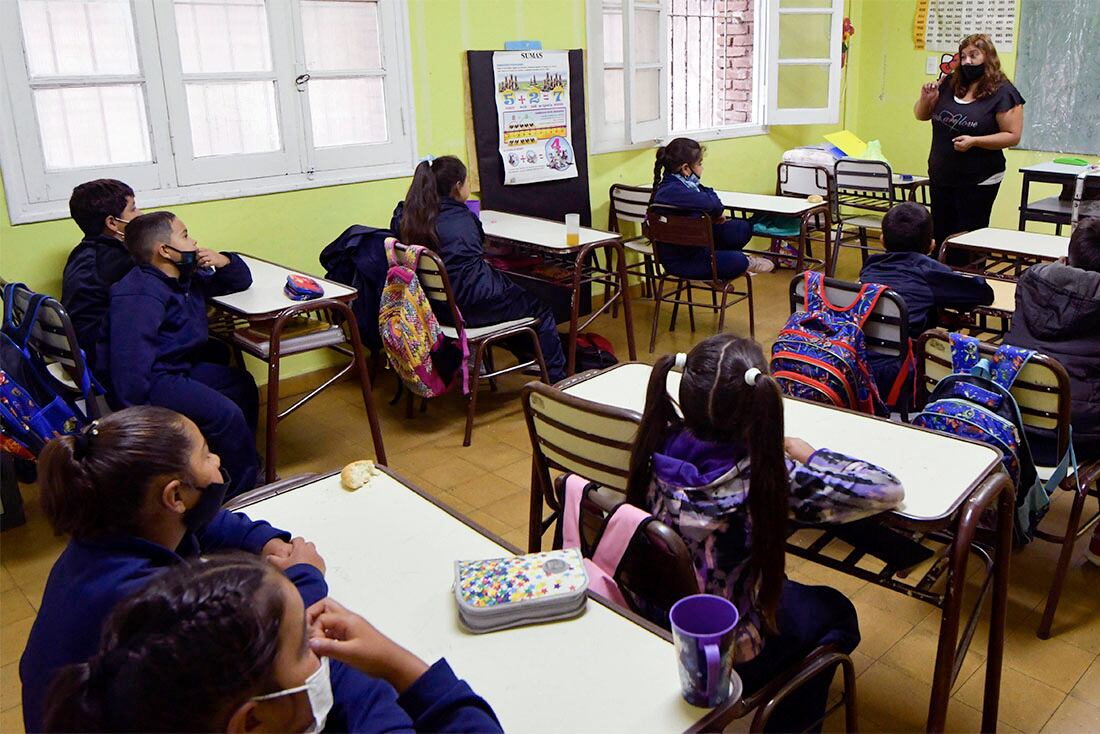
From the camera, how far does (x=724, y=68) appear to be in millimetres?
6242

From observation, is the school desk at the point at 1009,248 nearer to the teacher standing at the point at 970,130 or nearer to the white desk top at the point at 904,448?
the teacher standing at the point at 970,130

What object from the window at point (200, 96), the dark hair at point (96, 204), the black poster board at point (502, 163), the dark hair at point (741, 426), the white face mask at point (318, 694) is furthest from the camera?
the black poster board at point (502, 163)

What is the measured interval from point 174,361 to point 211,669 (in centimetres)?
226

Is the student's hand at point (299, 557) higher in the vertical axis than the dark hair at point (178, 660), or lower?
lower

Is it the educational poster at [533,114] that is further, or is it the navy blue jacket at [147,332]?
the educational poster at [533,114]

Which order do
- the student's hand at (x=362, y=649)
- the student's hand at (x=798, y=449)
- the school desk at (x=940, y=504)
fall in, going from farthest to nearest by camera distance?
the student's hand at (x=798, y=449)
the school desk at (x=940, y=504)
the student's hand at (x=362, y=649)

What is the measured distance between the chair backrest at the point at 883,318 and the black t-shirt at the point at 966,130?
2.47 meters

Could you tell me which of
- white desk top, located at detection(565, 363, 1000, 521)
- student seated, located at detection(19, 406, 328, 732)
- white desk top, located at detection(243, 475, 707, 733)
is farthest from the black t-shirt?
student seated, located at detection(19, 406, 328, 732)

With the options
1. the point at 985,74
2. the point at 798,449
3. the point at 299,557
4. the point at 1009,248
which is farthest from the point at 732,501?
the point at 985,74

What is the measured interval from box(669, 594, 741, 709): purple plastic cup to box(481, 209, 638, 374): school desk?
2.68 m

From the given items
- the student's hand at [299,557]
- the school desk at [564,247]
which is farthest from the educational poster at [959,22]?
the student's hand at [299,557]

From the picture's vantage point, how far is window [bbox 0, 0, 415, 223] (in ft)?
10.6

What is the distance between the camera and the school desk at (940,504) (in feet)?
5.18

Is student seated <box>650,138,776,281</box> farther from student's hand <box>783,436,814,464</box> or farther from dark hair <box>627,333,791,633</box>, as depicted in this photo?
dark hair <box>627,333,791,633</box>
